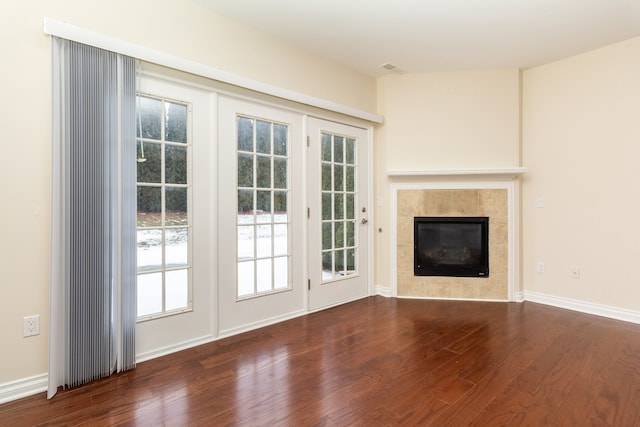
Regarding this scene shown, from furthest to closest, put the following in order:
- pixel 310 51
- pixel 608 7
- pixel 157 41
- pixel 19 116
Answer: pixel 310 51 < pixel 608 7 < pixel 157 41 < pixel 19 116

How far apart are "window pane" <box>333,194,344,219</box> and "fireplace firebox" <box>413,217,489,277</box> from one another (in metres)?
0.92

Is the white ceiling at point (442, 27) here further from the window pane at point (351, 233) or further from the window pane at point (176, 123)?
the window pane at point (351, 233)

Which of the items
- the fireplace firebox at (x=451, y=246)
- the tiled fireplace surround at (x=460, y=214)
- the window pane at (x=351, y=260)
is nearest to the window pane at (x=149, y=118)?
the window pane at (x=351, y=260)

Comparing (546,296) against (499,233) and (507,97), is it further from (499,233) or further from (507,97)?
(507,97)

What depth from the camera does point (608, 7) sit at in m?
2.56

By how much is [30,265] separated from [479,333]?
329 cm

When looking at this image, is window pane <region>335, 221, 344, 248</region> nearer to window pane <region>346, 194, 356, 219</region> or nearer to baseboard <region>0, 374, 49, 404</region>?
window pane <region>346, 194, 356, 219</region>

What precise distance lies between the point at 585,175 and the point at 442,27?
214 centimetres

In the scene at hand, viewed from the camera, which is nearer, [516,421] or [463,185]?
[516,421]

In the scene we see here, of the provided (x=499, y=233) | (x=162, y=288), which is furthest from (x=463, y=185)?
(x=162, y=288)

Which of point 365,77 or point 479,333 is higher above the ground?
point 365,77

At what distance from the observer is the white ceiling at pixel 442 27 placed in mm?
2562

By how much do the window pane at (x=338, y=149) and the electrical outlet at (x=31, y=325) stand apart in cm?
280

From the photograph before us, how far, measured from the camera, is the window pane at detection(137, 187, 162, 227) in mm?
2363
